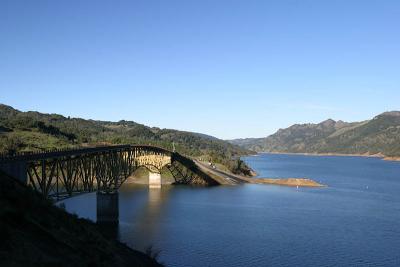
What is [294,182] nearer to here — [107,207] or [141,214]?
[141,214]

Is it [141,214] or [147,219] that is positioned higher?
[141,214]

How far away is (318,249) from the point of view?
70.4 meters

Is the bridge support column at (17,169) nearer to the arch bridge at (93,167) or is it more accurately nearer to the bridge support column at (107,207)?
→ the arch bridge at (93,167)

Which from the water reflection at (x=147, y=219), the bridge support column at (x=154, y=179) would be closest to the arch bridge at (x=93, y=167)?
the bridge support column at (x=154, y=179)

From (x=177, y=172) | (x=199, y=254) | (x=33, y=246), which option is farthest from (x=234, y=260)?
(x=177, y=172)

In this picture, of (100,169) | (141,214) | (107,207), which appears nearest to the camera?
(107,207)

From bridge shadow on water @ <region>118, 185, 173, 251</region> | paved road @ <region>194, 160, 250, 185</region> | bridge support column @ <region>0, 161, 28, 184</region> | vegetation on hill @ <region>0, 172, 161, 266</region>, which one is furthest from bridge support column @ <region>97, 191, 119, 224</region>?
paved road @ <region>194, 160, 250, 185</region>

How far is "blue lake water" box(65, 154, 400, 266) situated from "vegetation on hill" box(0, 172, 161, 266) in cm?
1781

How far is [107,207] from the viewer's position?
90.7 meters

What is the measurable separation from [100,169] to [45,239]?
5803cm

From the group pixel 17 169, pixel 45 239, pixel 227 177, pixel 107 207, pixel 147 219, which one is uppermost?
pixel 17 169

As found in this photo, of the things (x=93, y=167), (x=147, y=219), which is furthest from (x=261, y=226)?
(x=93, y=167)

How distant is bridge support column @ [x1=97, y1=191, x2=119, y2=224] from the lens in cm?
9000

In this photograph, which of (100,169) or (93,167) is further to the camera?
(100,169)
